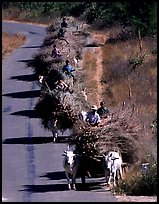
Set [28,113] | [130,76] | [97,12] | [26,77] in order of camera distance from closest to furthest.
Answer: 1. [28,113]
2. [130,76]
3. [26,77]
4. [97,12]

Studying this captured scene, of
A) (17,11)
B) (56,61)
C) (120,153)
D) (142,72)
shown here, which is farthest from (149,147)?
(17,11)

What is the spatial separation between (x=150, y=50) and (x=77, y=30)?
4600 millimetres

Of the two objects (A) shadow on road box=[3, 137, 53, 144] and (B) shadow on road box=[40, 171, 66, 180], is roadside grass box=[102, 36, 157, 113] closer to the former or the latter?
(A) shadow on road box=[3, 137, 53, 144]

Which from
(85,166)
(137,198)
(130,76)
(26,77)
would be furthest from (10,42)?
(137,198)

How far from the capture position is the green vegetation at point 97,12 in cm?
5312

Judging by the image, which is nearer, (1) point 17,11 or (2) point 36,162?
(2) point 36,162

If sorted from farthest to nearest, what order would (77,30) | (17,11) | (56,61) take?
(17,11) < (77,30) < (56,61)

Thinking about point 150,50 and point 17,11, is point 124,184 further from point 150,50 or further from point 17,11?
point 17,11

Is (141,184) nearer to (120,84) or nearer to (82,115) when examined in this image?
(82,115)

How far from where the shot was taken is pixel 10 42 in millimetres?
65938

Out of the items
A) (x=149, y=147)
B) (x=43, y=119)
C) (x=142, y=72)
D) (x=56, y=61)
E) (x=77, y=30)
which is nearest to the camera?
(x=149, y=147)

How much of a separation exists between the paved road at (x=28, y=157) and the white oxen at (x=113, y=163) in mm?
600

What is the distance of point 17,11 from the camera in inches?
3469

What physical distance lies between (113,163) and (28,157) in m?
4.83
